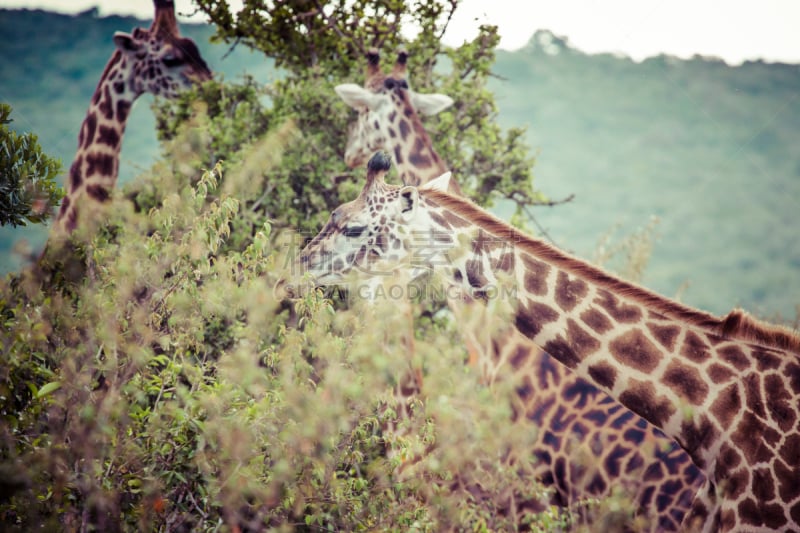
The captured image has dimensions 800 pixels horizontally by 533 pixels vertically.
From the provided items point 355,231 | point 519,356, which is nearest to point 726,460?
point 519,356

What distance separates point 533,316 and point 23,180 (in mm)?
3547

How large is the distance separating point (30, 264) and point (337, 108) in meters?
4.25

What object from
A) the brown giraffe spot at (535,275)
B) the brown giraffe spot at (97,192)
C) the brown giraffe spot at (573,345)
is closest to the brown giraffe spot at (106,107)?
the brown giraffe spot at (97,192)

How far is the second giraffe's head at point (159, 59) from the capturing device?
8.66 meters

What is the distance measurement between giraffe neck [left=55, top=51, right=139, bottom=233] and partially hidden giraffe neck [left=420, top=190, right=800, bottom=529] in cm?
510

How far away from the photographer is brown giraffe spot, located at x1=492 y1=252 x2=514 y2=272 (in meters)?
4.71

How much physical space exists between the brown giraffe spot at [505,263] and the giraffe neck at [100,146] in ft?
16.1

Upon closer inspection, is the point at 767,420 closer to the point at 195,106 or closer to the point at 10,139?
the point at 10,139

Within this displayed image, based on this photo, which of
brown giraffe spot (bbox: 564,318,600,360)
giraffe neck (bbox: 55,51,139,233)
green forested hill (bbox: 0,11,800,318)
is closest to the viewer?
brown giraffe spot (bbox: 564,318,600,360)

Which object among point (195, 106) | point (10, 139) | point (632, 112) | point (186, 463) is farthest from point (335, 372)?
point (632, 112)

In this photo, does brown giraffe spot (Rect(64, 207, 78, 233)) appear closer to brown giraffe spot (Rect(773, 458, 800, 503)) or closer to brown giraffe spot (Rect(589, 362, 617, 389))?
brown giraffe spot (Rect(589, 362, 617, 389))

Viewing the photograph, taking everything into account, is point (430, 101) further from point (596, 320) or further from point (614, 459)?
point (614, 459)

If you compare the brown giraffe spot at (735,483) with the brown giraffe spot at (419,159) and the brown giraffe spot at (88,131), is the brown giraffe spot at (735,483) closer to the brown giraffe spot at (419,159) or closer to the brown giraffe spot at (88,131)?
the brown giraffe spot at (419,159)

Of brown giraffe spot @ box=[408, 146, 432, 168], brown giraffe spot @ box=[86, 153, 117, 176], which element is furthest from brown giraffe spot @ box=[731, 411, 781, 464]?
brown giraffe spot @ box=[86, 153, 117, 176]
